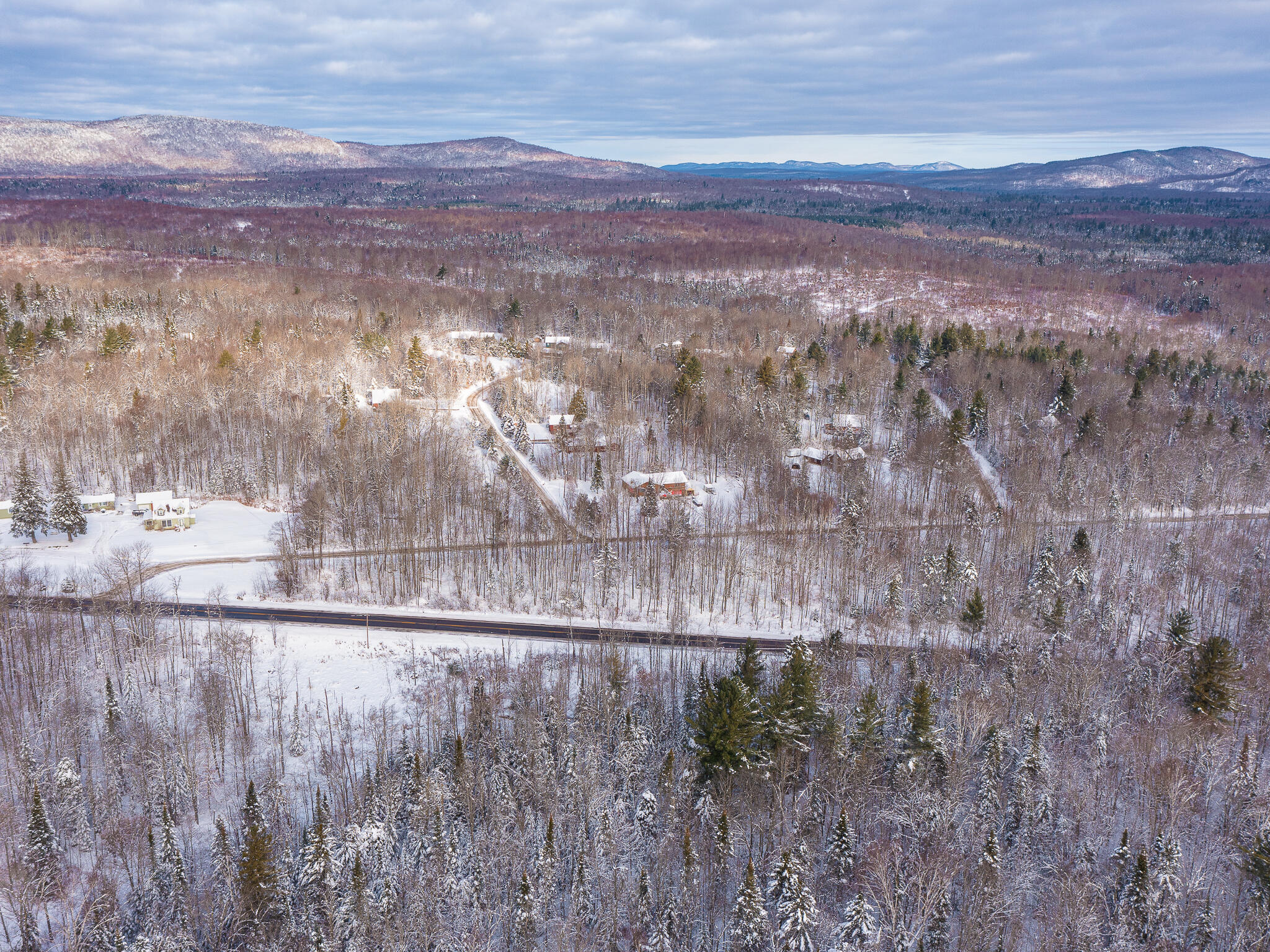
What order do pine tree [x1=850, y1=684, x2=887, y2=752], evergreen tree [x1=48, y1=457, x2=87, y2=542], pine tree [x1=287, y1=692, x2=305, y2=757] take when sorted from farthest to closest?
evergreen tree [x1=48, y1=457, x2=87, y2=542] < pine tree [x1=287, y1=692, x2=305, y2=757] < pine tree [x1=850, y1=684, x2=887, y2=752]

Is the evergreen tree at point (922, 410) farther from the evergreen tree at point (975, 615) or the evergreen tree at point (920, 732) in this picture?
the evergreen tree at point (920, 732)

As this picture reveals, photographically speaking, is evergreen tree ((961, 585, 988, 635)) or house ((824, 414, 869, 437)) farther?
house ((824, 414, 869, 437))

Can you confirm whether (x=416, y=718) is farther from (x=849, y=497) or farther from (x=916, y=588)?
(x=849, y=497)

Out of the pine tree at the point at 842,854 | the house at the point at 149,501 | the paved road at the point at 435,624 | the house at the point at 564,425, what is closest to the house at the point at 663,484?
the house at the point at 564,425

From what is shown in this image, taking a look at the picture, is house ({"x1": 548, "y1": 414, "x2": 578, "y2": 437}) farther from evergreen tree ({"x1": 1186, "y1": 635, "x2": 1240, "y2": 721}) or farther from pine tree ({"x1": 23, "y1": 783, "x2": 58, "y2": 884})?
evergreen tree ({"x1": 1186, "y1": 635, "x2": 1240, "y2": 721})

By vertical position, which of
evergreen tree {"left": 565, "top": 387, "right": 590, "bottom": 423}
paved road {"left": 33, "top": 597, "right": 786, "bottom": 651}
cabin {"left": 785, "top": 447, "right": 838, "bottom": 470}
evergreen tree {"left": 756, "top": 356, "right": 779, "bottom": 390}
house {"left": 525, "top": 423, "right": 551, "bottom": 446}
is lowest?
paved road {"left": 33, "top": 597, "right": 786, "bottom": 651}

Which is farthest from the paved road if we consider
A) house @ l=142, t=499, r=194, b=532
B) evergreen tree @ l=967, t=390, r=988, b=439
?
evergreen tree @ l=967, t=390, r=988, b=439

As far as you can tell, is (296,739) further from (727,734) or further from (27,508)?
(27,508)

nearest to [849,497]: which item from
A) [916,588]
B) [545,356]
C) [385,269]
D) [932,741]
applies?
[916,588]
